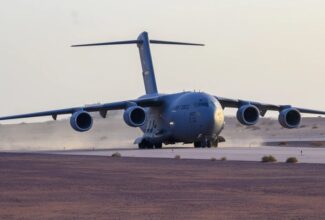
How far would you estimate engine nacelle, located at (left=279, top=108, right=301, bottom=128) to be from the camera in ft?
174

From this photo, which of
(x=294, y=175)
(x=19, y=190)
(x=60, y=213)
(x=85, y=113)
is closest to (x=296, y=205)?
(x=60, y=213)

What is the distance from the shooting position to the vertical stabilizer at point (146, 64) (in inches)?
2219

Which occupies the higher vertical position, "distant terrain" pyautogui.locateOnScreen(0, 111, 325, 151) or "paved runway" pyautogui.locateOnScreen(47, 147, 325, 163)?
"paved runway" pyautogui.locateOnScreen(47, 147, 325, 163)

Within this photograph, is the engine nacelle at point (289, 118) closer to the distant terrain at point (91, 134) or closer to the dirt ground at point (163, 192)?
the dirt ground at point (163, 192)

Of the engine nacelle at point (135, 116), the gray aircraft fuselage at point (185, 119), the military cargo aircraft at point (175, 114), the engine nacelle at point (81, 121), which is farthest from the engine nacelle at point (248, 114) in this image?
the engine nacelle at point (81, 121)

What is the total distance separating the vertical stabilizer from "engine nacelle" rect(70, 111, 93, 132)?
22.5 feet

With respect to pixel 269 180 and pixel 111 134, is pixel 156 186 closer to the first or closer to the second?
pixel 269 180

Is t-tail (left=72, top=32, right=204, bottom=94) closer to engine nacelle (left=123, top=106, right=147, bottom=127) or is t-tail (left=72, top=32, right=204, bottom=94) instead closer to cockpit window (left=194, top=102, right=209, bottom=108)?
engine nacelle (left=123, top=106, right=147, bottom=127)

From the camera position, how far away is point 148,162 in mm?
32344

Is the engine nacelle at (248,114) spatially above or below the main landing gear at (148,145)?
above

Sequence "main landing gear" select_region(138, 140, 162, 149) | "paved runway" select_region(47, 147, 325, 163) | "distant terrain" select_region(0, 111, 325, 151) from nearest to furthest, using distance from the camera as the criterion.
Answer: "paved runway" select_region(47, 147, 325, 163)
"main landing gear" select_region(138, 140, 162, 149)
"distant terrain" select_region(0, 111, 325, 151)

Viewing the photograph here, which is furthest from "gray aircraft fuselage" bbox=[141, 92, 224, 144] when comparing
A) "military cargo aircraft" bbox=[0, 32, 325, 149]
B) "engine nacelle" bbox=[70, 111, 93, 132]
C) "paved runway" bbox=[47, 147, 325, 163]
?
"paved runway" bbox=[47, 147, 325, 163]

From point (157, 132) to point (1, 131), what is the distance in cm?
5366

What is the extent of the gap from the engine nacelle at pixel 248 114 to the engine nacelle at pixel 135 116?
5.33 m
